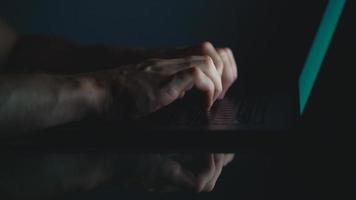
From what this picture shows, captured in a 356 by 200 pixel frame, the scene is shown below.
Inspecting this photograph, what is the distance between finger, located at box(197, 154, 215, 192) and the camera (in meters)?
0.45

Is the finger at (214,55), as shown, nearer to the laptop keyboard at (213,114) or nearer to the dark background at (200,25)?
the laptop keyboard at (213,114)

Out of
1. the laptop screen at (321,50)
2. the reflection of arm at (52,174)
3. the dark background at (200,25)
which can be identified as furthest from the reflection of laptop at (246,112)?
the dark background at (200,25)

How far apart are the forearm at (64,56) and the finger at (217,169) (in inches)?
17.5

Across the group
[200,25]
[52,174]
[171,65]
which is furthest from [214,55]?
[52,174]

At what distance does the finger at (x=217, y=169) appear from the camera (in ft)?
1.46

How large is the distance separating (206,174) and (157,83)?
26 cm

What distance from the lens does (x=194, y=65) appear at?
2.51 ft

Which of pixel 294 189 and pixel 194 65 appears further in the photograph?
pixel 194 65

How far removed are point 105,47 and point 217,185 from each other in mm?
591

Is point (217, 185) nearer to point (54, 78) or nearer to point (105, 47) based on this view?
point (54, 78)

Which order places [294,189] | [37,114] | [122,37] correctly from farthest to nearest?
[122,37] < [37,114] < [294,189]

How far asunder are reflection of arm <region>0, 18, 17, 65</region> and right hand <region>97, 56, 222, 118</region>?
338 millimetres

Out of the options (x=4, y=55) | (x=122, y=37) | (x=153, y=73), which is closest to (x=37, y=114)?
(x=153, y=73)

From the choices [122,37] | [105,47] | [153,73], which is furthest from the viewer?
[122,37]
